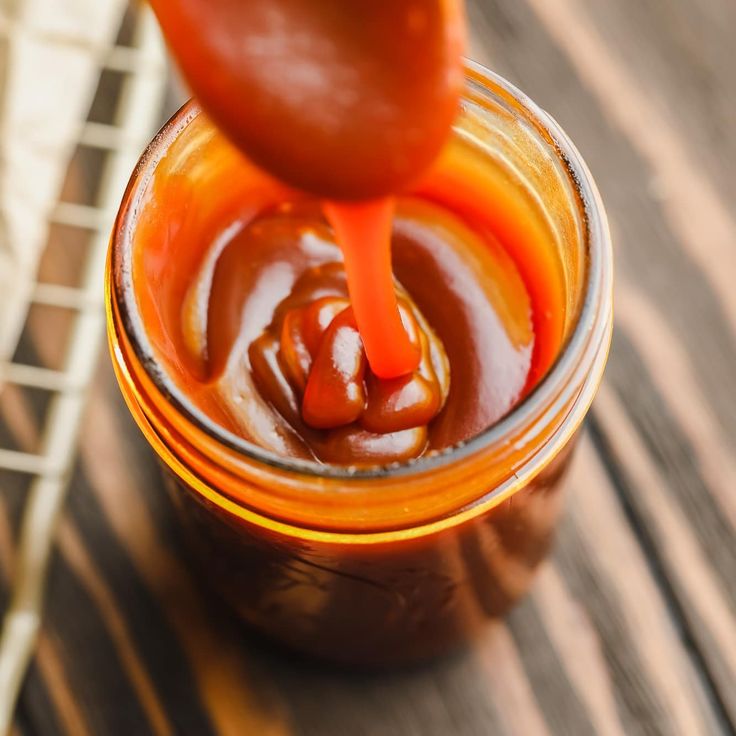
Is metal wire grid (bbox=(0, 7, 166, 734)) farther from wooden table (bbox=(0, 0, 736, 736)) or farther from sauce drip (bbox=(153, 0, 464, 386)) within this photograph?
sauce drip (bbox=(153, 0, 464, 386))

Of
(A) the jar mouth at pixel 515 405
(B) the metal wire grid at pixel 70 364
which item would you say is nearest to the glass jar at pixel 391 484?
(A) the jar mouth at pixel 515 405

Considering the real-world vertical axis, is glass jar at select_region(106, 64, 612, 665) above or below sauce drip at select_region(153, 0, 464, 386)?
below

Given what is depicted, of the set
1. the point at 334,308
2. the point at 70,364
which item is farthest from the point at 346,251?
the point at 70,364

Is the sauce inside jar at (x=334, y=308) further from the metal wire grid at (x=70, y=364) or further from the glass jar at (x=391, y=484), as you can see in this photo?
the metal wire grid at (x=70, y=364)

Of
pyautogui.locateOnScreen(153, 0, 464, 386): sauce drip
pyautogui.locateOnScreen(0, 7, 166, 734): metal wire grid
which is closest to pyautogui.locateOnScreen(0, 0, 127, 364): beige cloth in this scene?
pyautogui.locateOnScreen(0, 7, 166, 734): metal wire grid

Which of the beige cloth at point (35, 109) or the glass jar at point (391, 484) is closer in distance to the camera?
the glass jar at point (391, 484)

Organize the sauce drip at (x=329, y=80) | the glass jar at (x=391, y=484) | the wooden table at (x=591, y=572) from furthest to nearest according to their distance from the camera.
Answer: the wooden table at (x=591, y=572) → the glass jar at (x=391, y=484) → the sauce drip at (x=329, y=80)
